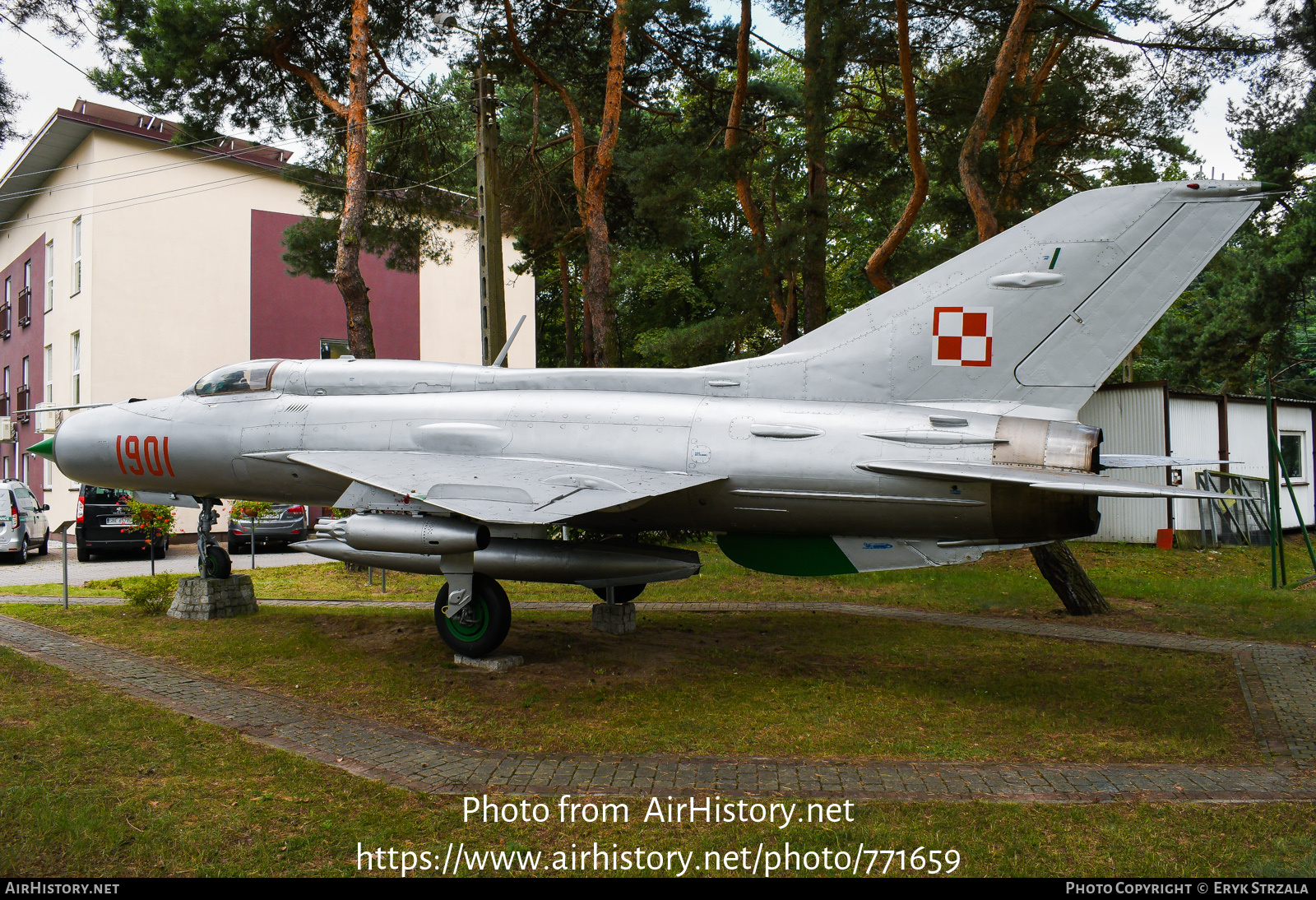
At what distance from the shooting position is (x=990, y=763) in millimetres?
5711

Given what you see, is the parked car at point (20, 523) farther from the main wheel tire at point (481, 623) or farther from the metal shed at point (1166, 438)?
the metal shed at point (1166, 438)

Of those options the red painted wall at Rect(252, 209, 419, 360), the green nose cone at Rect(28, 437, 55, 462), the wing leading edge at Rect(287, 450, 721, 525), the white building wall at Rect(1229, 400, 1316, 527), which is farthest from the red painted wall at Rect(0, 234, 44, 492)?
the white building wall at Rect(1229, 400, 1316, 527)

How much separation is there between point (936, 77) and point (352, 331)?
38.4 feet

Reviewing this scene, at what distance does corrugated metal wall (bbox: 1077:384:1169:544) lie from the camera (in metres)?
18.7

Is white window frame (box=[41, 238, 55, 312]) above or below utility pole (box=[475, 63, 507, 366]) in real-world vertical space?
above

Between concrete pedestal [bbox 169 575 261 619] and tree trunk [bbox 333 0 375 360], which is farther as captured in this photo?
tree trunk [bbox 333 0 375 360]

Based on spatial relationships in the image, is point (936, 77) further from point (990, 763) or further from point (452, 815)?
point (452, 815)

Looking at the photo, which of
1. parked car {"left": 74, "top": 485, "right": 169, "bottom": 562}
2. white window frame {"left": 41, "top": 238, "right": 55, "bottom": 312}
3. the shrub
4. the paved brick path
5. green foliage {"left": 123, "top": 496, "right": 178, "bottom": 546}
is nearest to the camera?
the paved brick path

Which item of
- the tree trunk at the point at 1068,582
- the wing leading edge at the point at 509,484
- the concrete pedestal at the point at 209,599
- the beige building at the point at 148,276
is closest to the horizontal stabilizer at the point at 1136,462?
the wing leading edge at the point at 509,484

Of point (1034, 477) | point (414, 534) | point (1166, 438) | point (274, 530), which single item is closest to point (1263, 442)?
point (1166, 438)

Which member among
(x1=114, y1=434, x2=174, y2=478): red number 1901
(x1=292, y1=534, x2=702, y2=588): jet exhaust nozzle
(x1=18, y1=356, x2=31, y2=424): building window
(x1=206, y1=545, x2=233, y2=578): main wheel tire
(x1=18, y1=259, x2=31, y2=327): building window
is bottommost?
(x1=206, y1=545, x2=233, y2=578): main wheel tire

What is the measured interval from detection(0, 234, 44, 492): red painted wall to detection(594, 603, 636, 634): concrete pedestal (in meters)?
25.1

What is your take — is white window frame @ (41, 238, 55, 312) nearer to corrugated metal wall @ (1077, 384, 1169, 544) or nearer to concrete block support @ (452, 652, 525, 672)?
concrete block support @ (452, 652, 525, 672)
